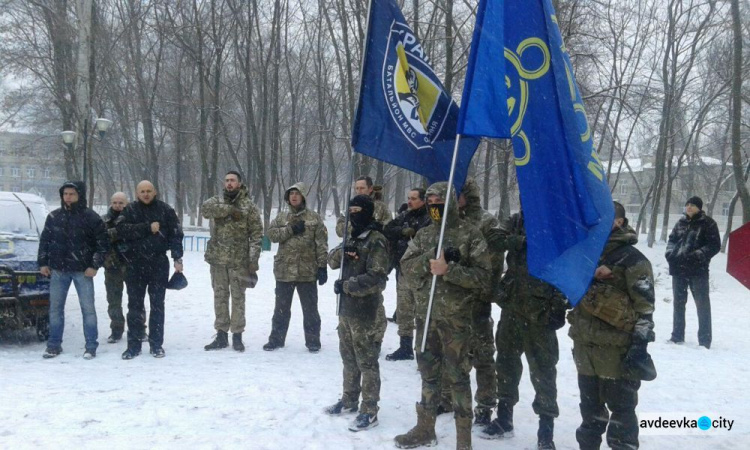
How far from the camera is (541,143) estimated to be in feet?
12.7

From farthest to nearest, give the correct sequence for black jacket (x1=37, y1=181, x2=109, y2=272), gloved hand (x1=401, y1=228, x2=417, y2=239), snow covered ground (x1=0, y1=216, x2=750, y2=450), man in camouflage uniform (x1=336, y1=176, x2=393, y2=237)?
man in camouflage uniform (x1=336, y1=176, x2=393, y2=237) → black jacket (x1=37, y1=181, x2=109, y2=272) → gloved hand (x1=401, y1=228, x2=417, y2=239) → snow covered ground (x1=0, y1=216, x2=750, y2=450)

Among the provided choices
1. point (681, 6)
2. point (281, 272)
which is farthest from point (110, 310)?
point (681, 6)

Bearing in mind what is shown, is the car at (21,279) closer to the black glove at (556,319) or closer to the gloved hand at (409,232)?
the gloved hand at (409,232)

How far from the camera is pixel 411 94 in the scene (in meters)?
5.20

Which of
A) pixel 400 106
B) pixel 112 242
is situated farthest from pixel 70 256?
pixel 400 106

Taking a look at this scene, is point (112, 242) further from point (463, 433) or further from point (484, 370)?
point (463, 433)

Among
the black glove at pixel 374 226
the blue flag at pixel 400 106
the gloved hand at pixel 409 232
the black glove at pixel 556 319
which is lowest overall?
the black glove at pixel 556 319

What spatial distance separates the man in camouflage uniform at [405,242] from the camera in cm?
627

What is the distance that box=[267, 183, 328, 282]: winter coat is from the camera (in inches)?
280

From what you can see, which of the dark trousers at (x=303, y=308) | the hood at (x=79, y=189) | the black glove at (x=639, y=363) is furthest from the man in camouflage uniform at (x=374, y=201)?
the black glove at (x=639, y=363)

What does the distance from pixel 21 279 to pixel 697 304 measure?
30.1 feet

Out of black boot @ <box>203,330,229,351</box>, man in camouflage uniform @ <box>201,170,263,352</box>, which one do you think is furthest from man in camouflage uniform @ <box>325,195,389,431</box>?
black boot @ <box>203,330,229,351</box>

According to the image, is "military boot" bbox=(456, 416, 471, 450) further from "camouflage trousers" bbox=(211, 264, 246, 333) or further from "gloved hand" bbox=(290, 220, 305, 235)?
"camouflage trousers" bbox=(211, 264, 246, 333)

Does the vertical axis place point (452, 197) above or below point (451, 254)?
above
